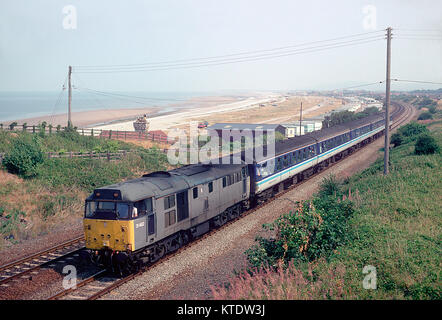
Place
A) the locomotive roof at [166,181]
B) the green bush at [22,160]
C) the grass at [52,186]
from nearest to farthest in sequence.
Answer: the locomotive roof at [166,181] < the grass at [52,186] < the green bush at [22,160]

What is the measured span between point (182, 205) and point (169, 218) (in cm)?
104

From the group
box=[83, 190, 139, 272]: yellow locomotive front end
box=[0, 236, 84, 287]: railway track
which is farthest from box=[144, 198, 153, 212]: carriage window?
box=[0, 236, 84, 287]: railway track

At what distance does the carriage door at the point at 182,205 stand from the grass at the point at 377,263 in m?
4.40

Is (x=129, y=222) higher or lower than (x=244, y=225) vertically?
higher

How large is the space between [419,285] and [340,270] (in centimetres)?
211

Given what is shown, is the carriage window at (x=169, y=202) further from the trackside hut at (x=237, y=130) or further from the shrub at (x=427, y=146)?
the trackside hut at (x=237, y=130)

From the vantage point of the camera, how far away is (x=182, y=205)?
55.2ft

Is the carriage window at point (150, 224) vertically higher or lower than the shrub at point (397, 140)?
higher

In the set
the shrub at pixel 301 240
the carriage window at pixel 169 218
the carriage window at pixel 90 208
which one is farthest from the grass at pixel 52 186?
the shrub at pixel 301 240

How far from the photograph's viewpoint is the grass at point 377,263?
10.3 metres

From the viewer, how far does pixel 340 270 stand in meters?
11.6

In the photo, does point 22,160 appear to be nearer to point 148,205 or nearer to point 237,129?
point 148,205
